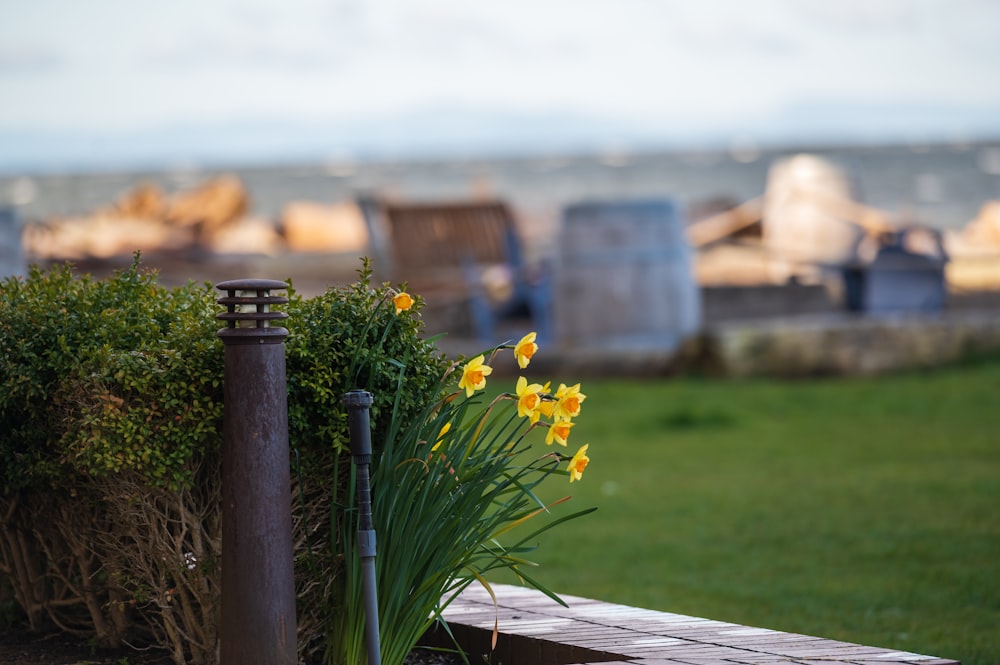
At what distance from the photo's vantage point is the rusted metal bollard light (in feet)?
9.29

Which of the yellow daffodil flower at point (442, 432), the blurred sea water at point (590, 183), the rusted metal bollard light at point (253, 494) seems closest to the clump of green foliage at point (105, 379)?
the rusted metal bollard light at point (253, 494)

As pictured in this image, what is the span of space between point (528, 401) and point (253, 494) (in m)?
0.68

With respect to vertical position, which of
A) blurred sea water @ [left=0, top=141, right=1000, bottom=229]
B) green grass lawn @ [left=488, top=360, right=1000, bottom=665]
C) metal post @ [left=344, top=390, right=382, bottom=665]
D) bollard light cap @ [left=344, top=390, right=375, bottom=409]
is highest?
blurred sea water @ [left=0, top=141, right=1000, bottom=229]

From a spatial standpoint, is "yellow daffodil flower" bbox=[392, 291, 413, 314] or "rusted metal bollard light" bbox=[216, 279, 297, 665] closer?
"rusted metal bollard light" bbox=[216, 279, 297, 665]

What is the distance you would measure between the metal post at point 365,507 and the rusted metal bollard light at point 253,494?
20cm

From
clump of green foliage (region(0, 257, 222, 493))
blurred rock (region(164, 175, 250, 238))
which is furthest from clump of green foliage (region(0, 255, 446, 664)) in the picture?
blurred rock (region(164, 175, 250, 238))

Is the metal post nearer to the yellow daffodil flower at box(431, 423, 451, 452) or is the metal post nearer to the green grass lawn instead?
the yellow daffodil flower at box(431, 423, 451, 452)

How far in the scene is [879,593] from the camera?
16.8 ft

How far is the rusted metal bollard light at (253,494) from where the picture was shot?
283 centimetres

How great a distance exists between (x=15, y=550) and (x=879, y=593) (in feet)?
10.7

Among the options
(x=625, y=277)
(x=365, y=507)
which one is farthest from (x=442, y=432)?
(x=625, y=277)

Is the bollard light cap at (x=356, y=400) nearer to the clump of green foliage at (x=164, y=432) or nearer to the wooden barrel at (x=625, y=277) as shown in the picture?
the clump of green foliage at (x=164, y=432)

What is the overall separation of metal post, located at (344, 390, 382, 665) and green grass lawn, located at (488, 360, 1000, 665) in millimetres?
2130

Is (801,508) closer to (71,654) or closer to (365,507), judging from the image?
(71,654)
